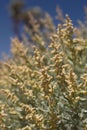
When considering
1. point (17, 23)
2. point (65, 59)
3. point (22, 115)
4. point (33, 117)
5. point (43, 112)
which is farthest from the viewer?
point (17, 23)

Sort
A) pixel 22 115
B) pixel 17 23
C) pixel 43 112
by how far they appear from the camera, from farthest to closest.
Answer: pixel 17 23 → pixel 22 115 → pixel 43 112

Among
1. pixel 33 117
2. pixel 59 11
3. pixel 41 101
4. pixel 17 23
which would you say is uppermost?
pixel 17 23

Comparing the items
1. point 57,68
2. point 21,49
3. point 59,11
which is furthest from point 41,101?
point 59,11

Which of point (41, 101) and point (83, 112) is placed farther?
point (41, 101)

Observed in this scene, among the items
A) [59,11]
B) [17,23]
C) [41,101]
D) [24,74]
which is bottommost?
[41,101]

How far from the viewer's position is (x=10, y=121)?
3.49m

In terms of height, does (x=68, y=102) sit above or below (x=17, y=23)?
below

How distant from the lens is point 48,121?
9.30ft

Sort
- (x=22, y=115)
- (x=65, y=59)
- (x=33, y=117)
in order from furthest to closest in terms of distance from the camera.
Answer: (x=65, y=59) < (x=22, y=115) < (x=33, y=117)

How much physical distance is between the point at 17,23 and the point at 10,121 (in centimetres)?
2543

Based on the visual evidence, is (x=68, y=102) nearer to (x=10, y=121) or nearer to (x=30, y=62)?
(x=10, y=121)

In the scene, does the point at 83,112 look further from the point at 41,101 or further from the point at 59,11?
the point at 59,11

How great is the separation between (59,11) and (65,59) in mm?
1703

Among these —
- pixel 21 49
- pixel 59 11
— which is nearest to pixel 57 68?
pixel 21 49
